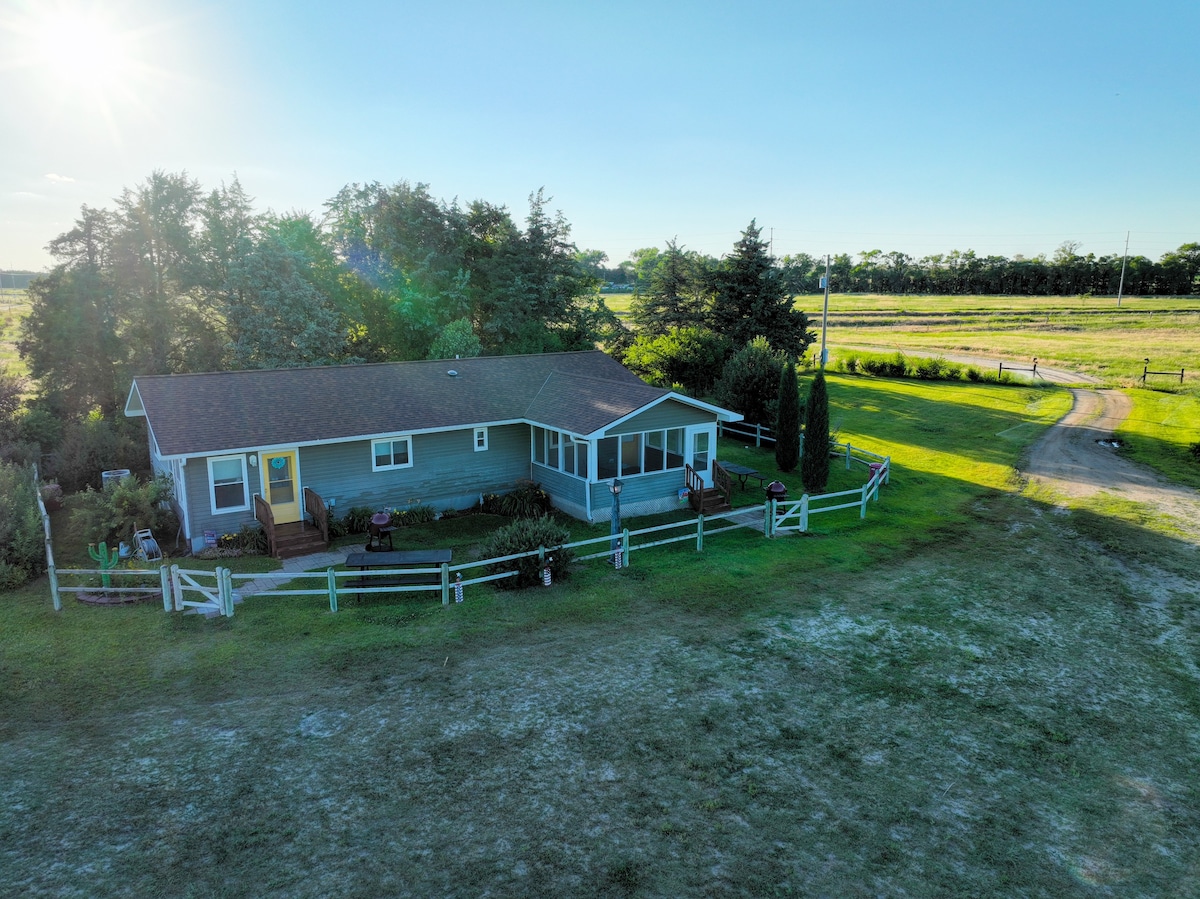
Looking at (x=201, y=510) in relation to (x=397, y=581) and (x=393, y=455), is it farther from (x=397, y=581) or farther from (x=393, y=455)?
(x=397, y=581)

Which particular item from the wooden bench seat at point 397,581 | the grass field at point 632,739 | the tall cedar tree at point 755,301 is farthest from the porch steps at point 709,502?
the tall cedar tree at point 755,301

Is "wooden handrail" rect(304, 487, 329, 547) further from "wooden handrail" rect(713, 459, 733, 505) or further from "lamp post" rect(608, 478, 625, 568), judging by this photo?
"wooden handrail" rect(713, 459, 733, 505)

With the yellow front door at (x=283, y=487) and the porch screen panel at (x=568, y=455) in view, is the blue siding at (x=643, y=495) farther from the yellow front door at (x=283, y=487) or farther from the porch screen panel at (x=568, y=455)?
the yellow front door at (x=283, y=487)

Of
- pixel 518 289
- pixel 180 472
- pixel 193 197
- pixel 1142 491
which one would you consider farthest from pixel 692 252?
pixel 180 472

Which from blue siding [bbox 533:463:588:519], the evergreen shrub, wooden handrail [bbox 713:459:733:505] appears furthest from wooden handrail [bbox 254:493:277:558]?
wooden handrail [bbox 713:459:733:505]

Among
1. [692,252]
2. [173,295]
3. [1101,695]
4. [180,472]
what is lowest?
[1101,695]

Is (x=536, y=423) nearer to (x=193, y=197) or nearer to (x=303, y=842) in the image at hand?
(x=303, y=842)
